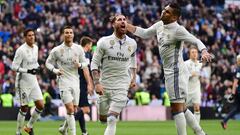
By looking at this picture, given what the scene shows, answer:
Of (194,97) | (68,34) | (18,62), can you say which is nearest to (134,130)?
(194,97)

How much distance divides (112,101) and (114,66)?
67 cm

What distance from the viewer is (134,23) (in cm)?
4588

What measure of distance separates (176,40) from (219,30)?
31478mm

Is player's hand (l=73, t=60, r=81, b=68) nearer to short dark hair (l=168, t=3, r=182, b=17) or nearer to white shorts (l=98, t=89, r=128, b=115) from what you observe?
white shorts (l=98, t=89, r=128, b=115)

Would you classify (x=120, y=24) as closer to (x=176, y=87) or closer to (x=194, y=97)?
(x=176, y=87)

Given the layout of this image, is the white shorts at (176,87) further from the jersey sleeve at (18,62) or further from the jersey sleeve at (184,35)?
the jersey sleeve at (18,62)

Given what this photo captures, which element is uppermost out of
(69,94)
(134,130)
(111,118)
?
(69,94)

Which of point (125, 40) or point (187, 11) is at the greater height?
point (187, 11)

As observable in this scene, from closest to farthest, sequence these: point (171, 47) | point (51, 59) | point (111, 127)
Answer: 1. point (111, 127)
2. point (171, 47)
3. point (51, 59)

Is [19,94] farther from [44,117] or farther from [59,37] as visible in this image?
[59,37]

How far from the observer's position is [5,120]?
34625mm

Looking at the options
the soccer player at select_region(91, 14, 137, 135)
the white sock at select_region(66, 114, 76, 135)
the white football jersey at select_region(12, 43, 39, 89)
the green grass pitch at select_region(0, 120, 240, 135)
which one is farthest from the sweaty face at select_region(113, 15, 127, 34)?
the green grass pitch at select_region(0, 120, 240, 135)

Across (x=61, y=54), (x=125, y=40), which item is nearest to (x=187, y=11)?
(x=61, y=54)

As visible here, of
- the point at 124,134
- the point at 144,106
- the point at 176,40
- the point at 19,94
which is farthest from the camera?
the point at 144,106
